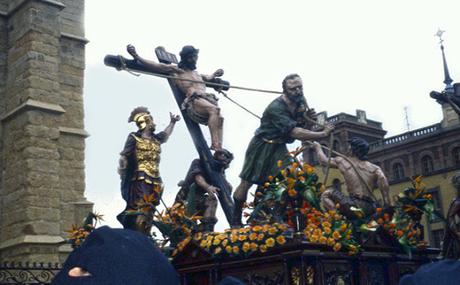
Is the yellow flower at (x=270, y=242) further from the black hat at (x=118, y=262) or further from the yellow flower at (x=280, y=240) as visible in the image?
the black hat at (x=118, y=262)

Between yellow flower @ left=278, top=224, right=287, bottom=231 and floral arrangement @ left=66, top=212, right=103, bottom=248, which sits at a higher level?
floral arrangement @ left=66, top=212, right=103, bottom=248

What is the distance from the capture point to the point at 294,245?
18.6ft

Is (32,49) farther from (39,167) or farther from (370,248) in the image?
(370,248)

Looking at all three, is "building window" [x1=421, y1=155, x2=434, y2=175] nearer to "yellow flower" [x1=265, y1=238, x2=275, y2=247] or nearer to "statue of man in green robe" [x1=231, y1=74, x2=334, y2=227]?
"statue of man in green robe" [x1=231, y1=74, x2=334, y2=227]

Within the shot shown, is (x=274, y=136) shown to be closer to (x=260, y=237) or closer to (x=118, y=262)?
(x=260, y=237)

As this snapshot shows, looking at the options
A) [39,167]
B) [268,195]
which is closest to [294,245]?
[268,195]

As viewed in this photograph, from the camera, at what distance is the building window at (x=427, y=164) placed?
4066cm

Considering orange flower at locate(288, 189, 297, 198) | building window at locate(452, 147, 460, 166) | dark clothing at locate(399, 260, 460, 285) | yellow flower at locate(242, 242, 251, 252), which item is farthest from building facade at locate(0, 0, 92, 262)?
building window at locate(452, 147, 460, 166)

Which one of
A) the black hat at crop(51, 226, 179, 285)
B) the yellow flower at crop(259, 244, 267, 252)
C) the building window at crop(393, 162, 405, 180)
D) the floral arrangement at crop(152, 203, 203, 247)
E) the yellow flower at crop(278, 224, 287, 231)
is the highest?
the building window at crop(393, 162, 405, 180)

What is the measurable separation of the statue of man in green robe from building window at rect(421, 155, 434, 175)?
35.1m

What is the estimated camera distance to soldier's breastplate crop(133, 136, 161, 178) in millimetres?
9094

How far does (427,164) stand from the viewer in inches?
1615

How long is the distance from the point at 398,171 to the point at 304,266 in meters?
38.1

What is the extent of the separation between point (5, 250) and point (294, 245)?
1254cm
